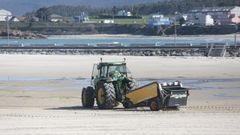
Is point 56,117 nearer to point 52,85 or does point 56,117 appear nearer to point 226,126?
point 226,126

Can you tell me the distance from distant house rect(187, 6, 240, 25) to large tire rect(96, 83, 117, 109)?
141 metres

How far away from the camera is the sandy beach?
13.8m

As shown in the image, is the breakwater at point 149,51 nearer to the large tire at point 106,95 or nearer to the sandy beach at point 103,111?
the sandy beach at point 103,111

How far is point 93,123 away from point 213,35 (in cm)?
12386

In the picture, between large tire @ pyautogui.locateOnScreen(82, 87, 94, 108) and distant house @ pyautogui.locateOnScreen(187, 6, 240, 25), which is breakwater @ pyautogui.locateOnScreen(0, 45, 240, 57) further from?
distant house @ pyautogui.locateOnScreen(187, 6, 240, 25)

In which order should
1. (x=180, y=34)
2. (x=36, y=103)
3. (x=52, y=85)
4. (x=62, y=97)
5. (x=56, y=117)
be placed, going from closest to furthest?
(x=56, y=117)
(x=36, y=103)
(x=62, y=97)
(x=52, y=85)
(x=180, y=34)

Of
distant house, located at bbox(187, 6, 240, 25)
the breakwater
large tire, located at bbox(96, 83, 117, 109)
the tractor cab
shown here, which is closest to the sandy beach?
large tire, located at bbox(96, 83, 117, 109)

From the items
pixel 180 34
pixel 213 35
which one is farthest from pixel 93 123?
pixel 180 34

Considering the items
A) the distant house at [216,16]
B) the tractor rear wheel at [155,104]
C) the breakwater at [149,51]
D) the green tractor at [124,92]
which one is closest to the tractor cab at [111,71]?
the green tractor at [124,92]

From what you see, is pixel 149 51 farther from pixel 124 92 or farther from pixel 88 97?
pixel 124 92

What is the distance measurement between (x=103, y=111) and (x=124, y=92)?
101 centimetres

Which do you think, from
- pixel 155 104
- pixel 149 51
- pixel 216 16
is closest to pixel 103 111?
pixel 155 104

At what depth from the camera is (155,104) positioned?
19094 mm

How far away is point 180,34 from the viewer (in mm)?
148625
